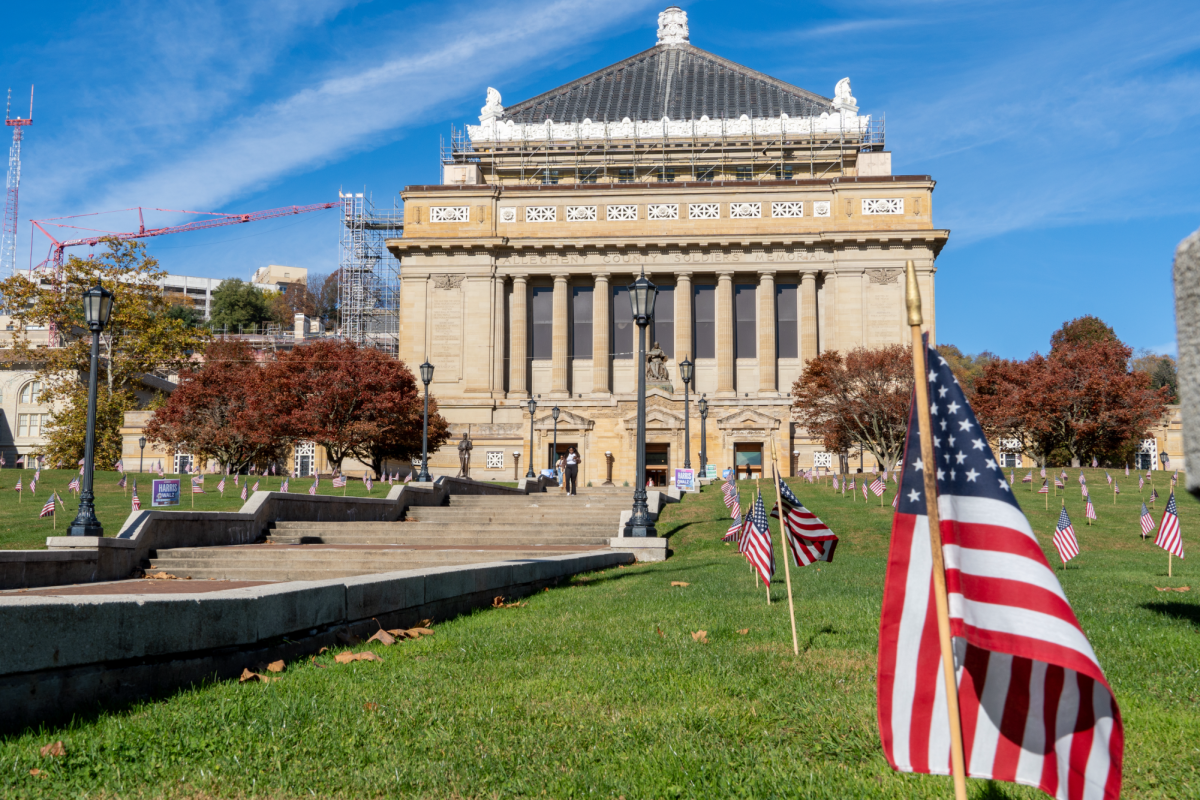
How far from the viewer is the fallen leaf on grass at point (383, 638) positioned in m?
8.34

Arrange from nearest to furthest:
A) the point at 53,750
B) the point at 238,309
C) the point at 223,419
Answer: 1. the point at 53,750
2. the point at 223,419
3. the point at 238,309

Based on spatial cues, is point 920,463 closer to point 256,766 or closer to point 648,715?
point 648,715

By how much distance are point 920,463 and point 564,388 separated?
2652 inches

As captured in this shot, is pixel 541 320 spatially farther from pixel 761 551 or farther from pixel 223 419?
pixel 761 551

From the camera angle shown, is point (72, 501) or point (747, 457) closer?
point (72, 501)

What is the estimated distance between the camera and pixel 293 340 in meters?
98.8

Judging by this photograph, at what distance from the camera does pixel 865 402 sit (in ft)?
164

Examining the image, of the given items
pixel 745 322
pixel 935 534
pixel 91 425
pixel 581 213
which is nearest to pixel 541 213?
pixel 581 213

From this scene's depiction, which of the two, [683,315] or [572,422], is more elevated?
[683,315]

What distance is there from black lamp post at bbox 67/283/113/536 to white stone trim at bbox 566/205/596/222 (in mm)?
54505

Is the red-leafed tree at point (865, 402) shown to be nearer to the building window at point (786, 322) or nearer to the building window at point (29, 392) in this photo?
the building window at point (786, 322)

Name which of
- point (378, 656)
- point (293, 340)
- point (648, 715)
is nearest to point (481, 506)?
point (378, 656)

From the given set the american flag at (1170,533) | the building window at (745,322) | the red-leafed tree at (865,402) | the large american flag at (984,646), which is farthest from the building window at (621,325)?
the large american flag at (984,646)

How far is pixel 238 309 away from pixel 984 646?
390ft
